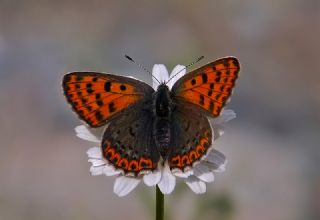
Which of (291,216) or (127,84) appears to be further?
(291,216)

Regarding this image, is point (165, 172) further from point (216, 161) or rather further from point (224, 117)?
point (224, 117)

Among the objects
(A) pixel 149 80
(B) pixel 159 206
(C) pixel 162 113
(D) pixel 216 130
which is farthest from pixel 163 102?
(A) pixel 149 80

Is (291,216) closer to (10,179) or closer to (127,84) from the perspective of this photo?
(10,179)

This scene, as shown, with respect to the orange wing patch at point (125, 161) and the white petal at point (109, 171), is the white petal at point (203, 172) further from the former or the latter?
the white petal at point (109, 171)

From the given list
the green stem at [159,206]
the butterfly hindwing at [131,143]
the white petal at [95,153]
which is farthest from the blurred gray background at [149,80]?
the green stem at [159,206]

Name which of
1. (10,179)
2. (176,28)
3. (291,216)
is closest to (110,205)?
(10,179)

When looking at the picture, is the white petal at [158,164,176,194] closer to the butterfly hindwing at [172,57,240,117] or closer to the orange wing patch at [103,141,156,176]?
the orange wing patch at [103,141,156,176]

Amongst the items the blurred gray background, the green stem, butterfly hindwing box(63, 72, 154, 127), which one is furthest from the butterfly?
the blurred gray background

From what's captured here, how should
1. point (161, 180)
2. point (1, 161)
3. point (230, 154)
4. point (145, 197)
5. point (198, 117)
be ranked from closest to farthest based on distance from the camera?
point (161, 180) → point (198, 117) → point (145, 197) → point (1, 161) → point (230, 154)
